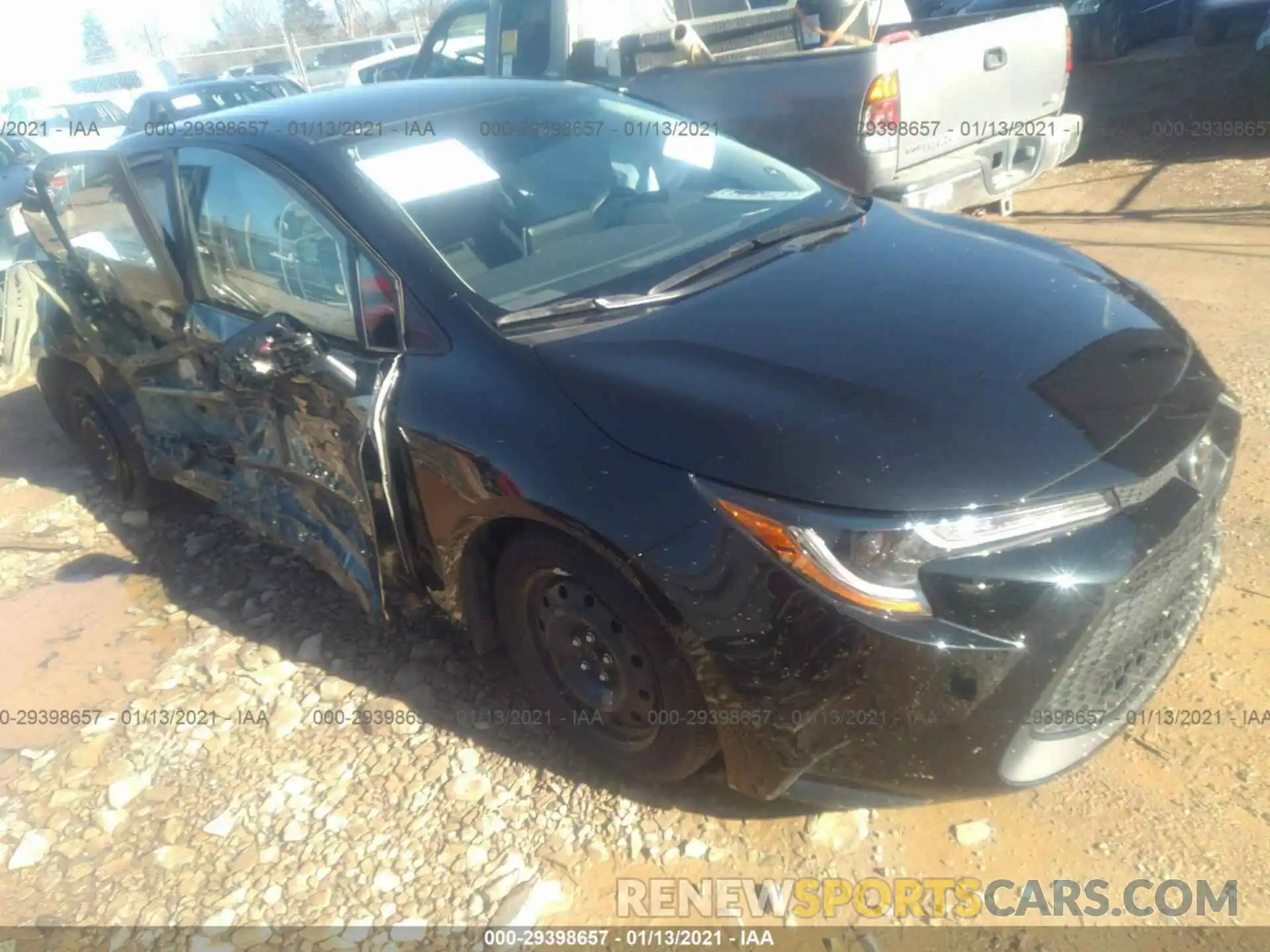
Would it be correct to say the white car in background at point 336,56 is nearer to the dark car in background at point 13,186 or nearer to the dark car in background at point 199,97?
the dark car in background at point 199,97

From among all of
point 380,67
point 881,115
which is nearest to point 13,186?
point 380,67

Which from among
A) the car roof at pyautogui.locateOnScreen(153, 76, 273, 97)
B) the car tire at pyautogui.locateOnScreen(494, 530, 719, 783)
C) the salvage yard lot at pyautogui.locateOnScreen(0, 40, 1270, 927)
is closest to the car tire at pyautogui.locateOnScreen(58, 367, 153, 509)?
the salvage yard lot at pyautogui.locateOnScreen(0, 40, 1270, 927)

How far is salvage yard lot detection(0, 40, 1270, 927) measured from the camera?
7.70 feet

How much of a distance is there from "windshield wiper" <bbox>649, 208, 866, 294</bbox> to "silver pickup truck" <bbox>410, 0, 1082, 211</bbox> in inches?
91.0

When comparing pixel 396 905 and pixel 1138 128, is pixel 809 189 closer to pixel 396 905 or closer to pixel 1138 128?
pixel 396 905

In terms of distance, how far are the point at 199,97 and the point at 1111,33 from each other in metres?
12.6

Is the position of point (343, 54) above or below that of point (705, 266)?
below

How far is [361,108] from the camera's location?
3258 mm

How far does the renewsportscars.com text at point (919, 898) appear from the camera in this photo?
2129 mm

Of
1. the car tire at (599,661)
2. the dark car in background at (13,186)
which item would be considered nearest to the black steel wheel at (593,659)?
the car tire at (599,661)

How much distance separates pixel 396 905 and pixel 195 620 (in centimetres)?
182

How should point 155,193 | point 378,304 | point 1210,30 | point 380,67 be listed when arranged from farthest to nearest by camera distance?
point 380,67, point 1210,30, point 155,193, point 378,304

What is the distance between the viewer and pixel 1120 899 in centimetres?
215

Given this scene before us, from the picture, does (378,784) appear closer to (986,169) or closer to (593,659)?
(593,659)
